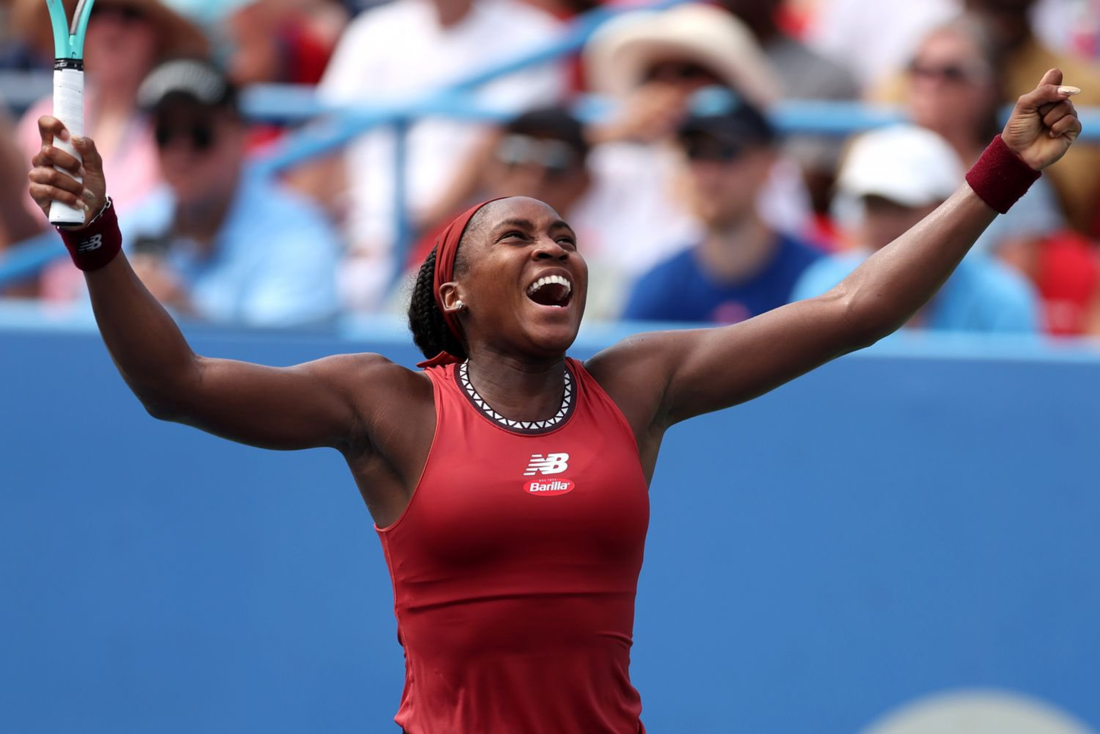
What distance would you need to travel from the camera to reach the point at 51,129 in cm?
270

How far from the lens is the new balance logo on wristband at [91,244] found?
9.15 feet

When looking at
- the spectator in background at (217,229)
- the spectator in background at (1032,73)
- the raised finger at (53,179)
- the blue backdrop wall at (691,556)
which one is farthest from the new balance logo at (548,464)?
the spectator in background at (1032,73)

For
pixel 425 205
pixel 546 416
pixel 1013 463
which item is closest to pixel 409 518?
pixel 546 416

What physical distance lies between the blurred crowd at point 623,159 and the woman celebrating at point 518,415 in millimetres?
1752

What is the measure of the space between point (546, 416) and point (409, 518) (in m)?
0.33

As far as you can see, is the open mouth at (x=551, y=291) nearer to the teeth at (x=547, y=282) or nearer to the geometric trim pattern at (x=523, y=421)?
the teeth at (x=547, y=282)

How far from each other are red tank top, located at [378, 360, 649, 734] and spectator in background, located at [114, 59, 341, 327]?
2.17 meters

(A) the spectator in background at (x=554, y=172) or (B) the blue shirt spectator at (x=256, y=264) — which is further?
(A) the spectator in background at (x=554, y=172)

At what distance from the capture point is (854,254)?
517 cm

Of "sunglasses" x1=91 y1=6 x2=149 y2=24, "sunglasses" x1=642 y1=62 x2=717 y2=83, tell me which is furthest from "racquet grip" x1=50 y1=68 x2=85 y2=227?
"sunglasses" x1=91 y1=6 x2=149 y2=24

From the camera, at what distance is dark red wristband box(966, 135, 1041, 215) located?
3131mm

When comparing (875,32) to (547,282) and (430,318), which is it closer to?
(430,318)

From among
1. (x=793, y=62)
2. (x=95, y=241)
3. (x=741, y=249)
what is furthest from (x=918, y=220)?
(x=95, y=241)

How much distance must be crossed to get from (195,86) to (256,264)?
66 centimetres
